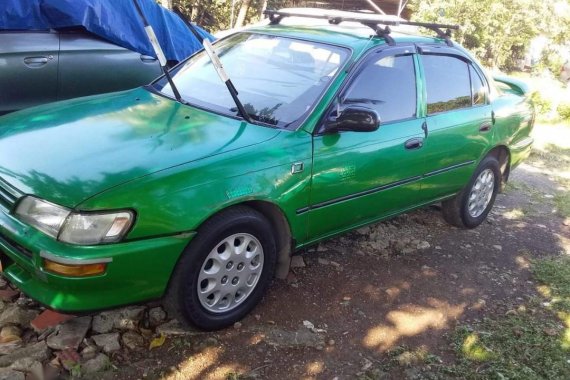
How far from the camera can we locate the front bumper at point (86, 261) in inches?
94.9

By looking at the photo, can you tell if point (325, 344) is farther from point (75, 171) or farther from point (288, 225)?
point (75, 171)

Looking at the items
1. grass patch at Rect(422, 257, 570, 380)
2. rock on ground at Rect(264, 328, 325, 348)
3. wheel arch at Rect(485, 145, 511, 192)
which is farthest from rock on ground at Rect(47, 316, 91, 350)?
wheel arch at Rect(485, 145, 511, 192)

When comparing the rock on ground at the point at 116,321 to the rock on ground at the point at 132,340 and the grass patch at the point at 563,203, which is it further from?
the grass patch at the point at 563,203

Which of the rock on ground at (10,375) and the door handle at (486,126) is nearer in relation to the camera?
the rock on ground at (10,375)

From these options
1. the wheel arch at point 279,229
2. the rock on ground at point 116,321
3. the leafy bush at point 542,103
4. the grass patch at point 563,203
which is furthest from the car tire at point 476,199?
the leafy bush at point 542,103

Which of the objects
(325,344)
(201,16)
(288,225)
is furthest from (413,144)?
(201,16)

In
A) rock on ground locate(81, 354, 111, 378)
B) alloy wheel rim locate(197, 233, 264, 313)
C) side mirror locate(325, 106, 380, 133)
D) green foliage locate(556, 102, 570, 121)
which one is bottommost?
green foliage locate(556, 102, 570, 121)

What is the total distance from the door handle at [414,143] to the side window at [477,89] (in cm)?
97

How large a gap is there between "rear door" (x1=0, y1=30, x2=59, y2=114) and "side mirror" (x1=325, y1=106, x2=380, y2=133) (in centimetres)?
279

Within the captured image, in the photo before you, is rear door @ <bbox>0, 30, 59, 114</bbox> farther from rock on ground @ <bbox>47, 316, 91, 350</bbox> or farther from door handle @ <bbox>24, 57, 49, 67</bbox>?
rock on ground @ <bbox>47, 316, 91, 350</bbox>

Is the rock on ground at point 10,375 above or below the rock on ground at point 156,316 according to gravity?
above

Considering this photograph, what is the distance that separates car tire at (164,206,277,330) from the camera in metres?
2.76

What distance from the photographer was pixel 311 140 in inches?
127

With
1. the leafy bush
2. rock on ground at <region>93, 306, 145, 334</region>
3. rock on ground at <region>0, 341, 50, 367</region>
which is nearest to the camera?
rock on ground at <region>0, 341, 50, 367</region>
